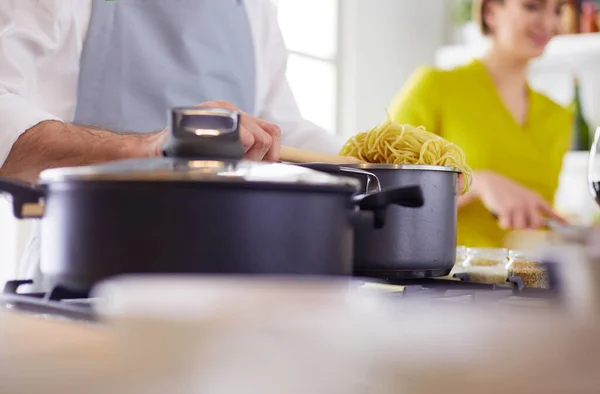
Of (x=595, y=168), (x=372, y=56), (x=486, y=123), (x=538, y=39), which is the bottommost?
(x=595, y=168)

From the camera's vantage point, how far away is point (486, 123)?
7.89 ft

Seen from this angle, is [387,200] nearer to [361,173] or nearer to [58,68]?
[361,173]

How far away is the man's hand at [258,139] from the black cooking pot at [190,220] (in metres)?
0.17

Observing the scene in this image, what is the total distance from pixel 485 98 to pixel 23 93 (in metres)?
1.59

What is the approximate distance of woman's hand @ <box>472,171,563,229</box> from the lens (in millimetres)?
1556

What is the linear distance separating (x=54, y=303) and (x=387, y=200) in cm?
26

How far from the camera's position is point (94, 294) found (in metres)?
0.54

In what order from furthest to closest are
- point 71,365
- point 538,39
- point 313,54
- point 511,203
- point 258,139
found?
point 313,54 < point 538,39 < point 511,203 < point 258,139 < point 71,365

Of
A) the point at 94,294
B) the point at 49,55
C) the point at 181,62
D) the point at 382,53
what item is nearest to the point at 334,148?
the point at 181,62

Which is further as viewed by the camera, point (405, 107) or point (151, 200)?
point (405, 107)

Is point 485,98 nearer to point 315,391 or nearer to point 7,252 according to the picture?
point 7,252

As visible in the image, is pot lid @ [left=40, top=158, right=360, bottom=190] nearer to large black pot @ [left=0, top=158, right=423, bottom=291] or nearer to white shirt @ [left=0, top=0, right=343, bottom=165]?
large black pot @ [left=0, top=158, right=423, bottom=291]

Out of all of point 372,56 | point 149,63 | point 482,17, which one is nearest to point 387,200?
point 149,63

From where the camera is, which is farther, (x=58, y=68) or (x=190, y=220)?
(x=58, y=68)
